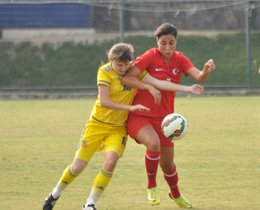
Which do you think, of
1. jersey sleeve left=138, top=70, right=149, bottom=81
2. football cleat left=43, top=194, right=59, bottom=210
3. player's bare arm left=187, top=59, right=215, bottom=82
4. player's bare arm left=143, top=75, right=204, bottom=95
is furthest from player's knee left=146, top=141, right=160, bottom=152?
football cleat left=43, top=194, right=59, bottom=210

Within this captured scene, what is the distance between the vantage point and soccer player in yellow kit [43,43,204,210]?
3790mm

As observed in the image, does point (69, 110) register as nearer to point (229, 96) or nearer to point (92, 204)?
point (229, 96)

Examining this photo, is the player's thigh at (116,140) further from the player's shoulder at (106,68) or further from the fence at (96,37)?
the fence at (96,37)

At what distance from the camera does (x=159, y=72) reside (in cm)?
420

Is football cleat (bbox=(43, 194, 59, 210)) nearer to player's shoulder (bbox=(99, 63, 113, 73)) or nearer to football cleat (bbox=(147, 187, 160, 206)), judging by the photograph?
football cleat (bbox=(147, 187, 160, 206))

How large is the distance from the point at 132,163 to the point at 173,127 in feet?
5.87

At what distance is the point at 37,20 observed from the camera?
13.2 meters

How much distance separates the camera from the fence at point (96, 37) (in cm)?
1301

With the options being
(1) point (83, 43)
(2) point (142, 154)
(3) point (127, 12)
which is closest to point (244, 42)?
(3) point (127, 12)

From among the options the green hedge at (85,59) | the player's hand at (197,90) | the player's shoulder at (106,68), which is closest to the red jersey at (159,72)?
the player's shoulder at (106,68)

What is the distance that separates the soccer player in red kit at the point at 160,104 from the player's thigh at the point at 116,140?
0.27ft

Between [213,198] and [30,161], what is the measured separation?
255 cm

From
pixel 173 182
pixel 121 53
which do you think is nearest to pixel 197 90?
pixel 121 53

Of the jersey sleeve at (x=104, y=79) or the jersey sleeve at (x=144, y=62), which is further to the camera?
the jersey sleeve at (x=144, y=62)
